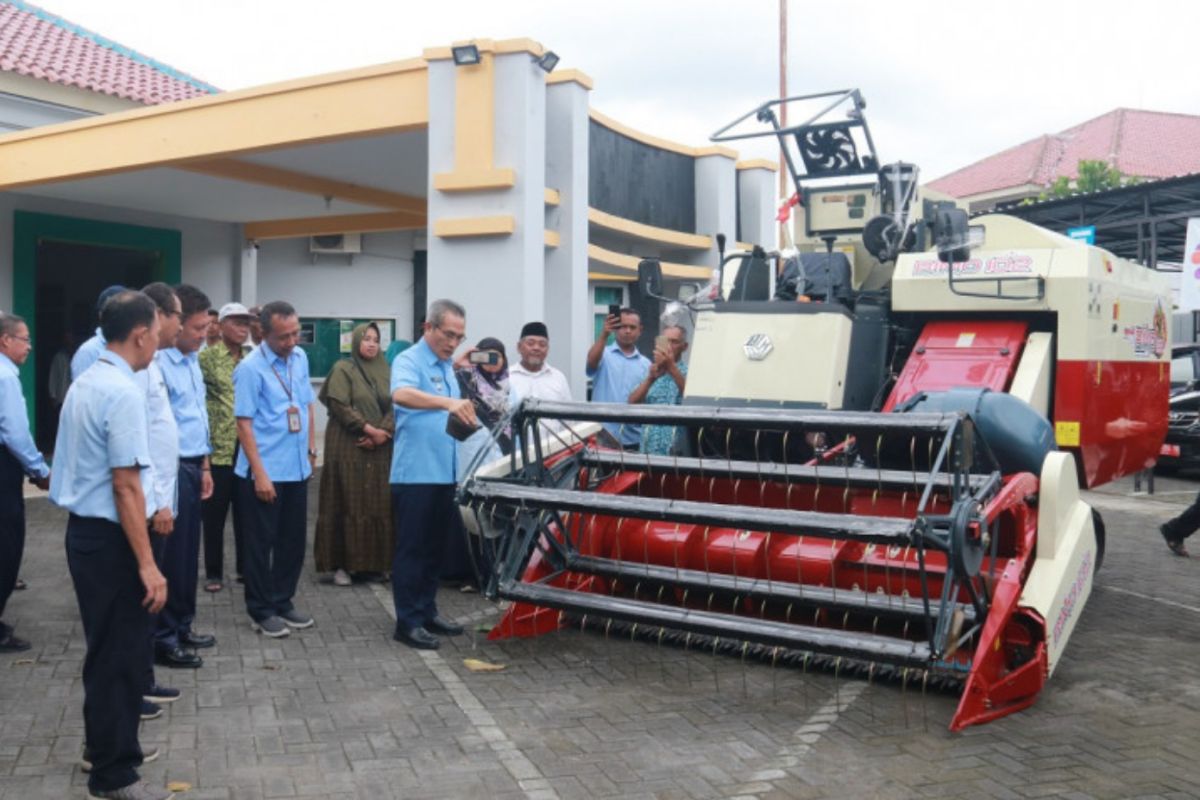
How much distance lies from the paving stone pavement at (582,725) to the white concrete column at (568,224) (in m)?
3.63

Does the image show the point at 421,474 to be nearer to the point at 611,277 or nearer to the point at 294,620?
the point at 294,620

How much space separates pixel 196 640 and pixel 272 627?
0.41m

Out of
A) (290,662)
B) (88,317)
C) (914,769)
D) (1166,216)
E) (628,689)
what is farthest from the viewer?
→ (1166,216)

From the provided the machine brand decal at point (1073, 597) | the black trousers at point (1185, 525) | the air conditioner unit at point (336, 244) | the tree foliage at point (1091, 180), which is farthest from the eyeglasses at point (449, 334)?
the tree foliage at point (1091, 180)

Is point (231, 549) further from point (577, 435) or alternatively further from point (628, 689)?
point (628, 689)

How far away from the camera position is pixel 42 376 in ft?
43.7

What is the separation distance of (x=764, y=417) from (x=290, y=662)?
99.4 inches

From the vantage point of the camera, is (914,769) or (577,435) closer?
(914,769)

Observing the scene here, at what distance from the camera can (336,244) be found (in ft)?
51.8

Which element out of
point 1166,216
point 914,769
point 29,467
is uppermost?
point 1166,216

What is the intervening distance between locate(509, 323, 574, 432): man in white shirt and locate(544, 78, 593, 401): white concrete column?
1.77 metres

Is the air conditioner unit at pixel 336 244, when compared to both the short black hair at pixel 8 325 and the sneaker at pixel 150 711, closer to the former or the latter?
the short black hair at pixel 8 325

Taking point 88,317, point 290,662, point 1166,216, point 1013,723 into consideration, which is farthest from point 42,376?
point 1166,216

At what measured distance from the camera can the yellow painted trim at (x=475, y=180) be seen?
8.38 m
